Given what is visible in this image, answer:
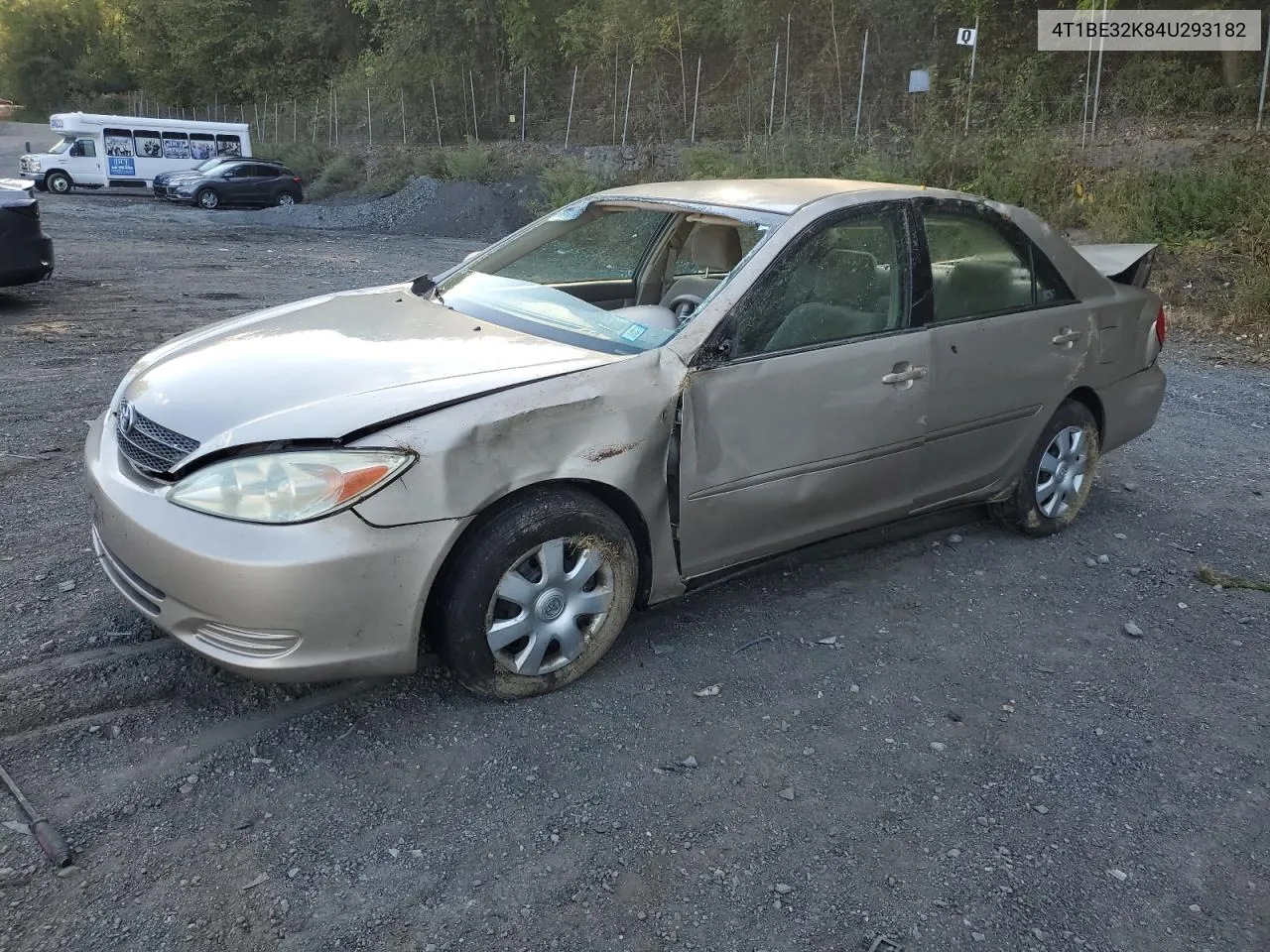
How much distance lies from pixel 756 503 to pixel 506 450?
103cm

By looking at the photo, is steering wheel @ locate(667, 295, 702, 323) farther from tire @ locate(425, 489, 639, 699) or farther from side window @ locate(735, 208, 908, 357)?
tire @ locate(425, 489, 639, 699)

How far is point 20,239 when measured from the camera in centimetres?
891

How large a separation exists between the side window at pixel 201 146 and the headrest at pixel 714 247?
3084cm

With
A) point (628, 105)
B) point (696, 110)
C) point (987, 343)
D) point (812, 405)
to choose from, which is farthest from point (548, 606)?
point (628, 105)

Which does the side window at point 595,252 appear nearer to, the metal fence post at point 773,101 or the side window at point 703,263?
the side window at point 703,263

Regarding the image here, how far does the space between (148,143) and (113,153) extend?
105cm

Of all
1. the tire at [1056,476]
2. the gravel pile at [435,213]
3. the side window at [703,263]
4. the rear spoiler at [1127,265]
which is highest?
the side window at [703,263]

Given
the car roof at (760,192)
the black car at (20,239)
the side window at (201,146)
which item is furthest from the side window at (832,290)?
the side window at (201,146)

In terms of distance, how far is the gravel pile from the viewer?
74.4 ft

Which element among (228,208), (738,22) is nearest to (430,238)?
(228,208)

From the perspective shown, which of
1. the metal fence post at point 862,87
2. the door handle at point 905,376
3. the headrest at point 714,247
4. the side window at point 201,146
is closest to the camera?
the door handle at point 905,376

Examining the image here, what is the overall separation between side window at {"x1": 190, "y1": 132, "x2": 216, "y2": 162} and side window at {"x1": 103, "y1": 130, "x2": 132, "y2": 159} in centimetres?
182

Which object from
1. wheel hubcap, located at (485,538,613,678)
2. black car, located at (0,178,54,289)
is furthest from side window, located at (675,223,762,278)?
black car, located at (0,178,54,289)

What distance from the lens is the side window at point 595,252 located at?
446 cm
